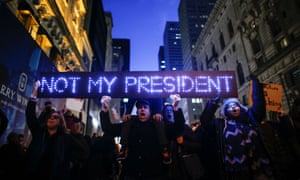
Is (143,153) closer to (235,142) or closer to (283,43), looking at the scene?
(235,142)

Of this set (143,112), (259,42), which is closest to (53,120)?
(143,112)

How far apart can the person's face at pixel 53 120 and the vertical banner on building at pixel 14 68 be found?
15.9ft

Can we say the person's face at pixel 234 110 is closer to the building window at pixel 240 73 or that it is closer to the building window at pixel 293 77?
the building window at pixel 293 77

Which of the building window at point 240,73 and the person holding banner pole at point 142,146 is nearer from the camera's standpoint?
the person holding banner pole at point 142,146

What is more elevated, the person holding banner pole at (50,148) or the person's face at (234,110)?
the person's face at (234,110)

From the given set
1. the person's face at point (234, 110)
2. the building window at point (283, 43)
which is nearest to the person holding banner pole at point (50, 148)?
the person's face at point (234, 110)

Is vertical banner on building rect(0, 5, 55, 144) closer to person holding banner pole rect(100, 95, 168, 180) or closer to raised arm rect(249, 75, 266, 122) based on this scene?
person holding banner pole rect(100, 95, 168, 180)

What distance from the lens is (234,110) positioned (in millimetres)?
4195

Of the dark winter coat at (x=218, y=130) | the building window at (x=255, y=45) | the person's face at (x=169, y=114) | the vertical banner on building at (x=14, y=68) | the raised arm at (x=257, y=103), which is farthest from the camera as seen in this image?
the building window at (x=255, y=45)

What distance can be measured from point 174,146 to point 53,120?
8.61 ft

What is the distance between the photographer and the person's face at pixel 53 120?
4.00m

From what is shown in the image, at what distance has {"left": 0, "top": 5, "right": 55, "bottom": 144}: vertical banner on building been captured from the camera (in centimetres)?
771

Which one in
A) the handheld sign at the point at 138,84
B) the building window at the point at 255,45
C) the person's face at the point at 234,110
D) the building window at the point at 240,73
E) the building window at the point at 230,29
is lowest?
the person's face at the point at 234,110

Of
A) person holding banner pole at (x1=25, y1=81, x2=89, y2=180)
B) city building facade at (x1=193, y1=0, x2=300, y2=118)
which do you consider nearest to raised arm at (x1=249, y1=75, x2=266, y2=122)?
person holding banner pole at (x1=25, y1=81, x2=89, y2=180)
